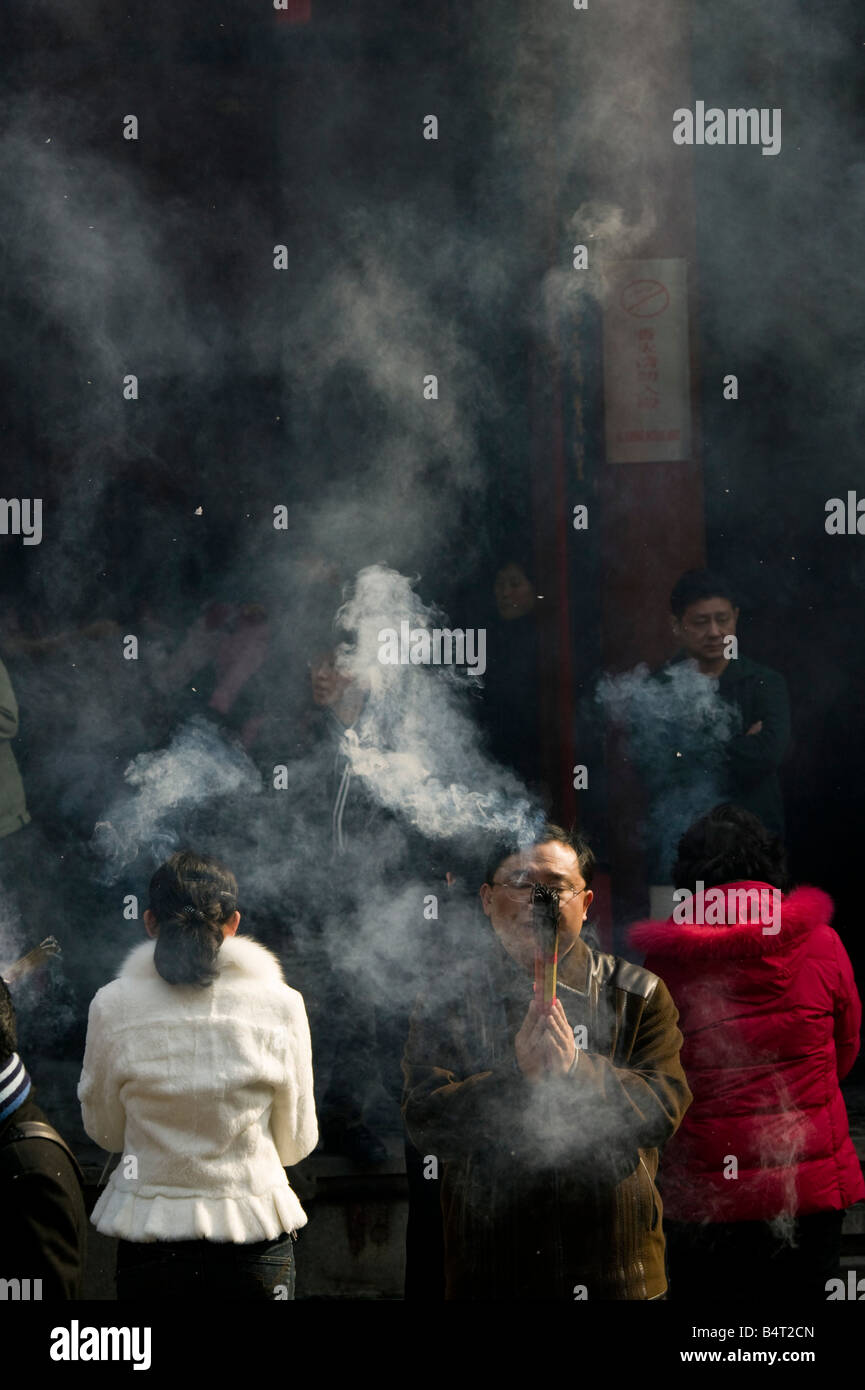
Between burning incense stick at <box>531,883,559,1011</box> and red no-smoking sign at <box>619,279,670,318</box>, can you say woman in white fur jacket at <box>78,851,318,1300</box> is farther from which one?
red no-smoking sign at <box>619,279,670,318</box>

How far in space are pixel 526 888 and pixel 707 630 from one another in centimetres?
129

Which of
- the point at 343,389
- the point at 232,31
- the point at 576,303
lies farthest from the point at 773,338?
the point at 232,31

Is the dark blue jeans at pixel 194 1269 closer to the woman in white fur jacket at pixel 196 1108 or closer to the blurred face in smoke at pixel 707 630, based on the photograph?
the woman in white fur jacket at pixel 196 1108

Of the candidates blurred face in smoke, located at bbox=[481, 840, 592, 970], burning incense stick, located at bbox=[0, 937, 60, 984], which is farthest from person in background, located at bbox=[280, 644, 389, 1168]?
blurred face in smoke, located at bbox=[481, 840, 592, 970]

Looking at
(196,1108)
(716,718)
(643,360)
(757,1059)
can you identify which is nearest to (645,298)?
(643,360)

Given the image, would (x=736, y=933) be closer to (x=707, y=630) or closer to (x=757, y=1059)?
(x=757, y=1059)

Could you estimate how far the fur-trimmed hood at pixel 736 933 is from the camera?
9.97 ft

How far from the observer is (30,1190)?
2539 mm

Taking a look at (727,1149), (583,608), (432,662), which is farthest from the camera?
(583,608)

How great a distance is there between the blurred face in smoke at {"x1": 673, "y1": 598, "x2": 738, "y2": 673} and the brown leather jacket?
126cm

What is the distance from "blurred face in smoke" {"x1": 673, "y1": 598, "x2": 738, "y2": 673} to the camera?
3.98 metres

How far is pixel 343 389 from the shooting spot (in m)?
4.46

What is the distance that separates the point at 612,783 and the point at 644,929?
115 cm
